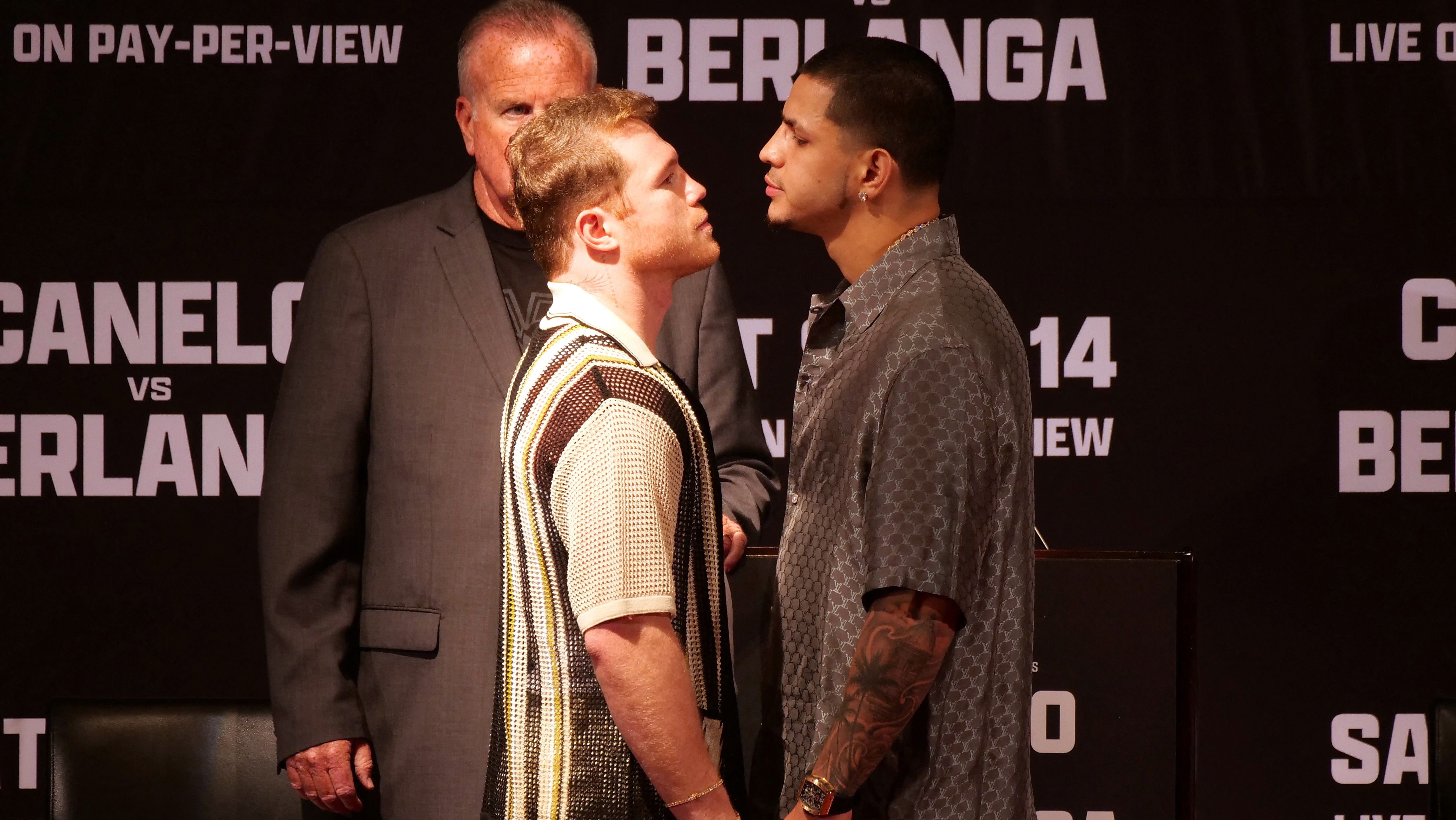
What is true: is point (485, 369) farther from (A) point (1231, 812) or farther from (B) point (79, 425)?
(A) point (1231, 812)

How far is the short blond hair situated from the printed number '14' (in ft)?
6.32

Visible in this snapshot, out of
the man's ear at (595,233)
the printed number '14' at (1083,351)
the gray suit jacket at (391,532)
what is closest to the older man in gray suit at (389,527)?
the gray suit jacket at (391,532)

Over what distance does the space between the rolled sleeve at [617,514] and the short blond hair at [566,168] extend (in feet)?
0.89

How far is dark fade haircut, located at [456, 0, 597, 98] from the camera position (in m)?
2.41

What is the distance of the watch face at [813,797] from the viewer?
59.2 inches

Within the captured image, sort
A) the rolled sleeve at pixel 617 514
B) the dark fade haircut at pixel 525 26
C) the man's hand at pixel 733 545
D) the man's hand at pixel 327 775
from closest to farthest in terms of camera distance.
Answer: the rolled sleeve at pixel 617 514
the man's hand at pixel 733 545
the man's hand at pixel 327 775
the dark fade haircut at pixel 525 26

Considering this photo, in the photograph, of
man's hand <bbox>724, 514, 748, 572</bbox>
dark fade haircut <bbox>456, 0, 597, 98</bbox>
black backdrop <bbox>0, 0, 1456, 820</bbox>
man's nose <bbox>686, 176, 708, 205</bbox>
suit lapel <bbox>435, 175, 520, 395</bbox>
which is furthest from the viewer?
black backdrop <bbox>0, 0, 1456, 820</bbox>

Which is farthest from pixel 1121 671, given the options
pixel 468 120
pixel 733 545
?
pixel 468 120

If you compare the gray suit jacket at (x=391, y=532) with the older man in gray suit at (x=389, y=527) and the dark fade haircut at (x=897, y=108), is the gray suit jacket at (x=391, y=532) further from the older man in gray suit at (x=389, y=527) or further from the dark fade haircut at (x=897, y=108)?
the dark fade haircut at (x=897, y=108)

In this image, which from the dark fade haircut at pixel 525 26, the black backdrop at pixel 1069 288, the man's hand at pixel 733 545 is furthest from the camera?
the black backdrop at pixel 1069 288

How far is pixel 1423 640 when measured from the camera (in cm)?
334

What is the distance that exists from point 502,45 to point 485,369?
1.93ft

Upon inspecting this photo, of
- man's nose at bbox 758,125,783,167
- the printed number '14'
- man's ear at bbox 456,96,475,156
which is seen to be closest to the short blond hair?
man's nose at bbox 758,125,783,167

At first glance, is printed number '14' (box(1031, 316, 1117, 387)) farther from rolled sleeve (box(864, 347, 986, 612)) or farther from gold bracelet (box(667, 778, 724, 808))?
gold bracelet (box(667, 778, 724, 808))
